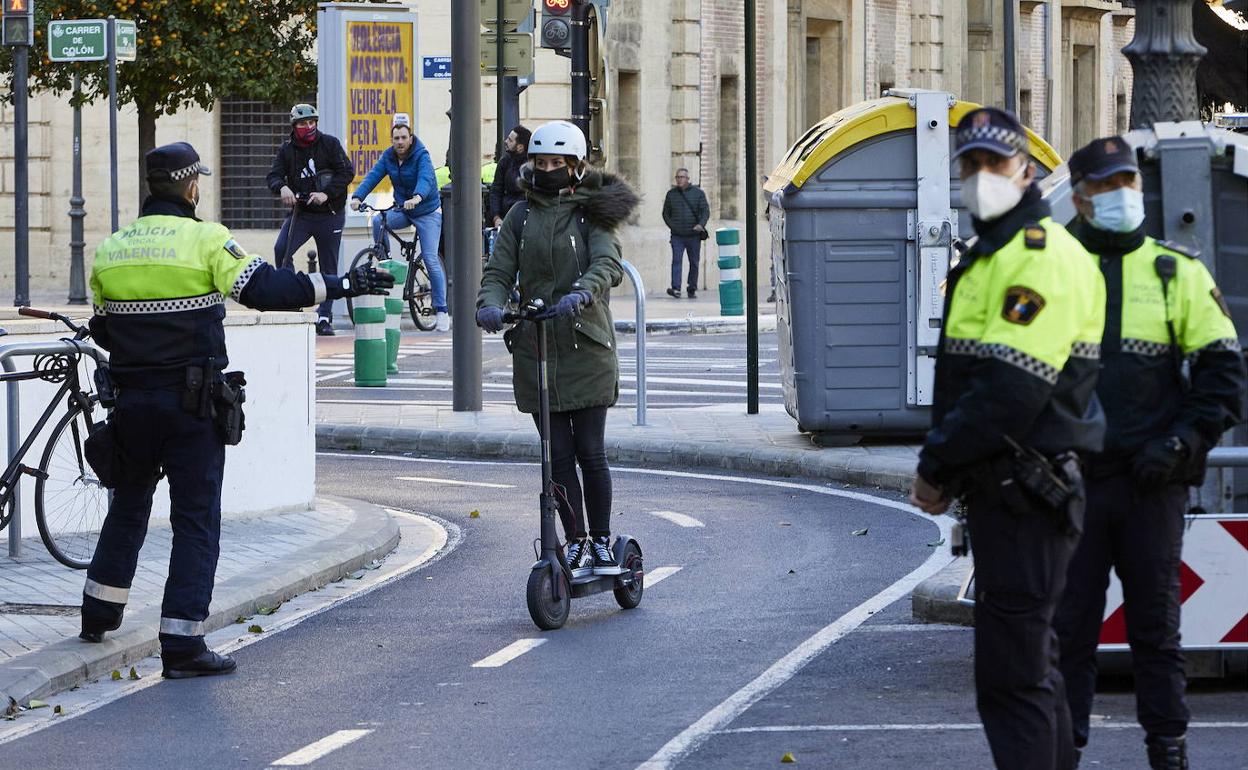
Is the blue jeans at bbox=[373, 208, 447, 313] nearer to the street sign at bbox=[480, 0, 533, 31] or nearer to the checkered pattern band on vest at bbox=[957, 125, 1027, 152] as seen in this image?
the street sign at bbox=[480, 0, 533, 31]

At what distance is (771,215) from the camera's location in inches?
597

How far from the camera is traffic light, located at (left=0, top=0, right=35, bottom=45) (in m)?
19.7

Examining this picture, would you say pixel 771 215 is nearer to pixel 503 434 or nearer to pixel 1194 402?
pixel 503 434

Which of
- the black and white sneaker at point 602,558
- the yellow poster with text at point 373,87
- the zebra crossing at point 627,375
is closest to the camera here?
the black and white sneaker at point 602,558

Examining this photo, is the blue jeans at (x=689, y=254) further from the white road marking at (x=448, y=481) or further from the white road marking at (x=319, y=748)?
the white road marking at (x=319, y=748)

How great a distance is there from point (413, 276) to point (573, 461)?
14906 millimetres

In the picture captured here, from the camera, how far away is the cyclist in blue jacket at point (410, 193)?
23766 millimetres

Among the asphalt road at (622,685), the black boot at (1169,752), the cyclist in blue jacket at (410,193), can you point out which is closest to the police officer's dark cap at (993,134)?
the black boot at (1169,752)

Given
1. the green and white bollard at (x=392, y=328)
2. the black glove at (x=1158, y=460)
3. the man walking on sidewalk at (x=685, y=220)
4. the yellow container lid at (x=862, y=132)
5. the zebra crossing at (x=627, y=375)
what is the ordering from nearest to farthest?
the black glove at (x=1158, y=460)
the yellow container lid at (x=862, y=132)
the zebra crossing at (x=627, y=375)
the green and white bollard at (x=392, y=328)
the man walking on sidewalk at (x=685, y=220)

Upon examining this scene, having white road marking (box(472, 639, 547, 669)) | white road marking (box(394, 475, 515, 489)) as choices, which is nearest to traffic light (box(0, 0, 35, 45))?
white road marking (box(394, 475, 515, 489))

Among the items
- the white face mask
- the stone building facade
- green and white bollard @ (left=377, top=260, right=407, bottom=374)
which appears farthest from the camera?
the stone building facade

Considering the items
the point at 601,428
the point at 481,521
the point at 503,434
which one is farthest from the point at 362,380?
the point at 601,428

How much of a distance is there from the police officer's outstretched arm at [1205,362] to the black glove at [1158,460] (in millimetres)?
52

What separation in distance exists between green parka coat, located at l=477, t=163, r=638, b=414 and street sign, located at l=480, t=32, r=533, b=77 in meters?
14.9
